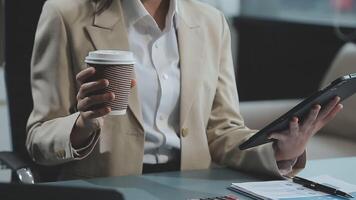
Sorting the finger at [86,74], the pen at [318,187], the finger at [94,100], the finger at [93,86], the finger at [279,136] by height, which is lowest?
the pen at [318,187]

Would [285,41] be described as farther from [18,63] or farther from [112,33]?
[112,33]

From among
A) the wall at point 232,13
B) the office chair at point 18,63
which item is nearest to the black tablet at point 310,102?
the office chair at point 18,63

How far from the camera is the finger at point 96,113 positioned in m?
1.17

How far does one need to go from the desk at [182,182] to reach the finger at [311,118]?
180 millimetres

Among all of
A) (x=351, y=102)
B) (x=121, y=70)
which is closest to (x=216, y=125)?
(x=121, y=70)

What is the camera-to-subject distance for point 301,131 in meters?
1.37

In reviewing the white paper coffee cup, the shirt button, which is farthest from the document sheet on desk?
the white paper coffee cup

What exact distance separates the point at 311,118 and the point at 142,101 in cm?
42

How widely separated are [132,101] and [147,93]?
0.06m

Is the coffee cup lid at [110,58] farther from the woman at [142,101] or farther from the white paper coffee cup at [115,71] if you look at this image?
the woman at [142,101]

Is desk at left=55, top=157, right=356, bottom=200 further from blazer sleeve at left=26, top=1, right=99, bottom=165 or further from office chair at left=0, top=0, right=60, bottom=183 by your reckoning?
office chair at left=0, top=0, right=60, bottom=183

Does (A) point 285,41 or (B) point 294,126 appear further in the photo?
(A) point 285,41

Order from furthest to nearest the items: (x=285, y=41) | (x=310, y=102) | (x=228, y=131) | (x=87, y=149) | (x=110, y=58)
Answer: (x=285, y=41)
(x=228, y=131)
(x=87, y=149)
(x=310, y=102)
(x=110, y=58)

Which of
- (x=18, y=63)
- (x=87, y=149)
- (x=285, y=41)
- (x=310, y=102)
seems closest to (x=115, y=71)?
(x=87, y=149)
